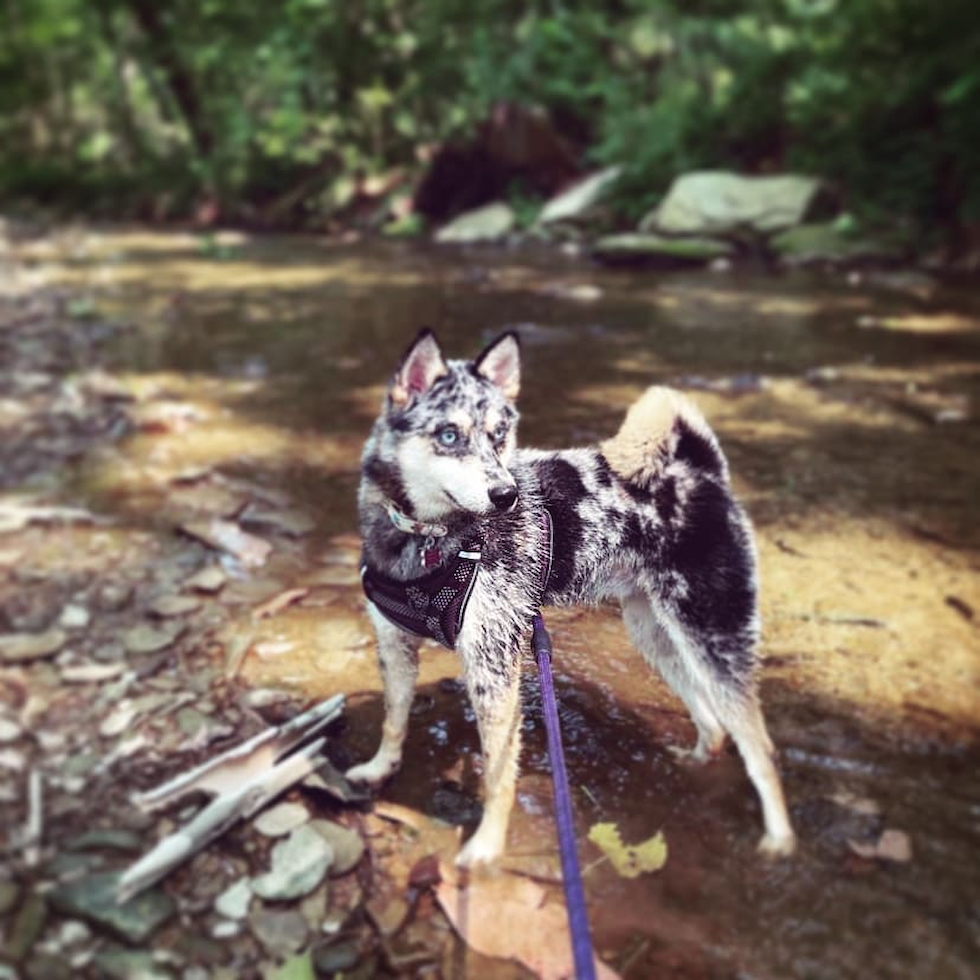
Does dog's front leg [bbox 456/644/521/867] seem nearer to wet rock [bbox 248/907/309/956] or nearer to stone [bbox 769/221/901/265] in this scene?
wet rock [bbox 248/907/309/956]

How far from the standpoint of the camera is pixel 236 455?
6.34 m

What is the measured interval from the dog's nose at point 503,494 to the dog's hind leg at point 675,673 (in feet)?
2.70

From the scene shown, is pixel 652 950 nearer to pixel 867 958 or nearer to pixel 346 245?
pixel 867 958

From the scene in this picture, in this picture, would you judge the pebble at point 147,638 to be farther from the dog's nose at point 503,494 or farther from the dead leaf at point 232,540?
the dog's nose at point 503,494

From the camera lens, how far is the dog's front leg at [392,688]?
3062 mm

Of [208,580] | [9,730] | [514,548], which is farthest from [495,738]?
[208,580]

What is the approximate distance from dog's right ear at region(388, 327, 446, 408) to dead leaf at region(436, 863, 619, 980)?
154 cm

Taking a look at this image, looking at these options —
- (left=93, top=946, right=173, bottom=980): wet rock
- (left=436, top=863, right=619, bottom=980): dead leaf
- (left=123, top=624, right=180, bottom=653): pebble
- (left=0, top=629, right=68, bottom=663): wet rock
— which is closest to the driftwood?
(left=93, top=946, right=173, bottom=980): wet rock

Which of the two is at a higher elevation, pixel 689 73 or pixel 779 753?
pixel 689 73

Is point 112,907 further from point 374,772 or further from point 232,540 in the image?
point 232,540

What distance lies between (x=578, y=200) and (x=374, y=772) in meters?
17.4

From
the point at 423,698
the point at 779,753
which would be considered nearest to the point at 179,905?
the point at 423,698

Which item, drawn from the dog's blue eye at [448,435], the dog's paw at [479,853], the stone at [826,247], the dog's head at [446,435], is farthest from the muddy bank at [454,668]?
the stone at [826,247]

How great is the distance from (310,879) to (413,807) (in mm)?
466
